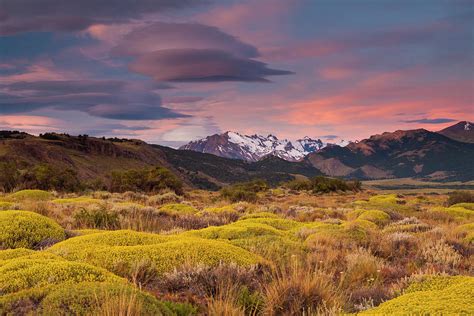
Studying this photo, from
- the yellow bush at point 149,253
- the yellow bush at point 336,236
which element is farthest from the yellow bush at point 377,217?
the yellow bush at point 149,253

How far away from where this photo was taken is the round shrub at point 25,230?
841 cm

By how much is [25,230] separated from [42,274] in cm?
471

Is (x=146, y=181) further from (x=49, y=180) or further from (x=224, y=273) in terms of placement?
(x=224, y=273)

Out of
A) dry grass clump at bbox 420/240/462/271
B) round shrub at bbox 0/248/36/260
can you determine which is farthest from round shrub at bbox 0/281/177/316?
dry grass clump at bbox 420/240/462/271

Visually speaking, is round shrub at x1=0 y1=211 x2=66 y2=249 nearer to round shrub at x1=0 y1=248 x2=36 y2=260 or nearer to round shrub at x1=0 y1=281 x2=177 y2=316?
round shrub at x1=0 y1=248 x2=36 y2=260

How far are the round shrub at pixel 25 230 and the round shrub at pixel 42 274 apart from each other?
Answer: 146 inches

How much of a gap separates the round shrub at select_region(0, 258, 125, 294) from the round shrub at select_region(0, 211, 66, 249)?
12.1ft

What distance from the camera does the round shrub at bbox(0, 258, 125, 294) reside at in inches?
179

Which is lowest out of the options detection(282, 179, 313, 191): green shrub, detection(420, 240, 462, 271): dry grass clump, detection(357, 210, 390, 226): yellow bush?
detection(282, 179, 313, 191): green shrub

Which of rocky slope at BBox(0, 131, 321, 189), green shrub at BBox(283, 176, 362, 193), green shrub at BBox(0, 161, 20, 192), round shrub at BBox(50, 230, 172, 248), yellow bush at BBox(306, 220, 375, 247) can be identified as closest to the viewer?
round shrub at BBox(50, 230, 172, 248)

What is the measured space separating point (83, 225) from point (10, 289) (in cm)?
768

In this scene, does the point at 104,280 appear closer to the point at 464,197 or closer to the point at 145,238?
the point at 145,238

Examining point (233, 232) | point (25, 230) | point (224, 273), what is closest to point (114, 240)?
point (224, 273)

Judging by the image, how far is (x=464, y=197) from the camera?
35.3 metres
